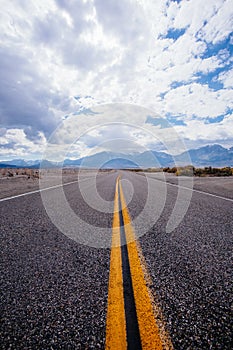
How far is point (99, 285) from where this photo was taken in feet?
5.78

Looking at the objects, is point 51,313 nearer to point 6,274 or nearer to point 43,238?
point 6,274

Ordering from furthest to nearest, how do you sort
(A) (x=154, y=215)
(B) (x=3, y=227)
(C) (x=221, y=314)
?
(A) (x=154, y=215), (B) (x=3, y=227), (C) (x=221, y=314)

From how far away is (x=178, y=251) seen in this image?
2516 mm

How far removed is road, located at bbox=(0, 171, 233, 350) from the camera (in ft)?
4.05

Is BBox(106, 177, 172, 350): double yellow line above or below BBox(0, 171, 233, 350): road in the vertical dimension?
above

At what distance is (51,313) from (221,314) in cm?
119

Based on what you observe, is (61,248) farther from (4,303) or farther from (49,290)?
(4,303)

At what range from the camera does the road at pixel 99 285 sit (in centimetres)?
123

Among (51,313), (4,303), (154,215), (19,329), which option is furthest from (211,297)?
(154,215)


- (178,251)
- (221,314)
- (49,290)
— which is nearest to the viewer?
(221,314)

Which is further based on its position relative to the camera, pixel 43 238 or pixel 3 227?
pixel 3 227

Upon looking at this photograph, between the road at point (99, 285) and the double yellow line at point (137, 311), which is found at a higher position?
the double yellow line at point (137, 311)

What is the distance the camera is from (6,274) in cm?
195

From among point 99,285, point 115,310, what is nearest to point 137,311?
point 115,310
